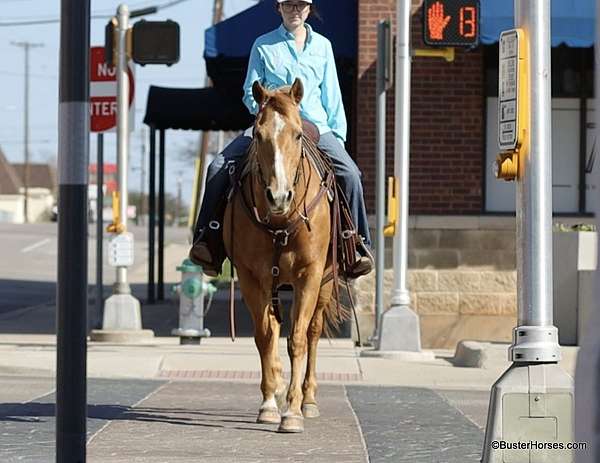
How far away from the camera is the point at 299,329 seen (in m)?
8.94

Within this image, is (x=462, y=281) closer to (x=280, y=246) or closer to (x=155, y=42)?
(x=155, y=42)

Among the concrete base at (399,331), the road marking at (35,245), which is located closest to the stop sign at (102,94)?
the concrete base at (399,331)

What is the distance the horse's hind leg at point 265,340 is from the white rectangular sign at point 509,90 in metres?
2.28

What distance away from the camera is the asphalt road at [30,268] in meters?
27.4

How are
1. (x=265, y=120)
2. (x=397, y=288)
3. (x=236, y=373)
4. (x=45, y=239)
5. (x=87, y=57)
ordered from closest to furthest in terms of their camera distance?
→ (x=87, y=57) → (x=265, y=120) → (x=236, y=373) → (x=397, y=288) → (x=45, y=239)

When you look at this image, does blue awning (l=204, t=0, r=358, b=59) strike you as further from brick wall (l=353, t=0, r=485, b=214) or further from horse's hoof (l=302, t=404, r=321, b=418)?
horse's hoof (l=302, t=404, r=321, b=418)

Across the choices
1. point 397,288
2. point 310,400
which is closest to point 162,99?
point 397,288

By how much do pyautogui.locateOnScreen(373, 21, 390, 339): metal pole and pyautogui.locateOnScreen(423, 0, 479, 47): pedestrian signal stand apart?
139cm

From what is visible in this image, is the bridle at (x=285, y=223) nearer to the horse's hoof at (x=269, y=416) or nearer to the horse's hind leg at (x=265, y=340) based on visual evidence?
the horse's hind leg at (x=265, y=340)

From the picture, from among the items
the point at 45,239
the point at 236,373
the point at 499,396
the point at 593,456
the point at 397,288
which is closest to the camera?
the point at 593,456

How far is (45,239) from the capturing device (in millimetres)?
56438

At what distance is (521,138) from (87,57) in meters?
2.95

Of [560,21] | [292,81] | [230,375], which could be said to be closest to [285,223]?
[292,81]

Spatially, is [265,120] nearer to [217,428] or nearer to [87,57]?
[217,428]
